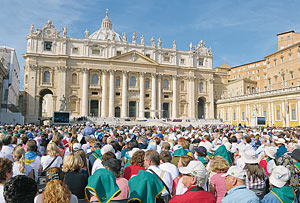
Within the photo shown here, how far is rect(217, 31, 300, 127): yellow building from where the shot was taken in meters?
39.5

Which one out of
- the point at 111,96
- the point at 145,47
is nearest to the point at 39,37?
the point at 111,96

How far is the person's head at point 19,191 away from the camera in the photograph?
2.77 meters

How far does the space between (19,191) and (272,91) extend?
152 feet

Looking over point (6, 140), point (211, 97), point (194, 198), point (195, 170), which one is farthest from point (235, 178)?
point (211, 97)

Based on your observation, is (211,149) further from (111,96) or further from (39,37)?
(39,37)

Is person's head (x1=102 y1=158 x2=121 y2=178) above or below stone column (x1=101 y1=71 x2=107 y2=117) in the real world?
below

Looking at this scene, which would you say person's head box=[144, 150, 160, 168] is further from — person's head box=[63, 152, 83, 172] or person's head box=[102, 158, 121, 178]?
person's head box=[63, 152, 83, 172]

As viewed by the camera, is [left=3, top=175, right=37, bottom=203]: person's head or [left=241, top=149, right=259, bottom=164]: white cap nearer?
[left=3, top=175, right=37, bottom=203]: person's head

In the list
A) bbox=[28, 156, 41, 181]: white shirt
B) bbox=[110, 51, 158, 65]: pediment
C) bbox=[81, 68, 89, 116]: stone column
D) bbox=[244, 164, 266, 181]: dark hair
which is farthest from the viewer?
bbox=[110, 51, 158, 65]: pediment

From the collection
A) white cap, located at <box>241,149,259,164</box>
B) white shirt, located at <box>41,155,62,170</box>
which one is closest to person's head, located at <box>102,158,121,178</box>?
white cap, located at <box>241,149,259,164</box>

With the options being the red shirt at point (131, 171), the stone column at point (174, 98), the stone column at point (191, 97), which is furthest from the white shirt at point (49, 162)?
the stone column at point (191, 97)

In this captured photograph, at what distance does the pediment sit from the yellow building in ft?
67.8

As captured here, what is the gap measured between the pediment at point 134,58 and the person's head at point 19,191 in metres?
52.0

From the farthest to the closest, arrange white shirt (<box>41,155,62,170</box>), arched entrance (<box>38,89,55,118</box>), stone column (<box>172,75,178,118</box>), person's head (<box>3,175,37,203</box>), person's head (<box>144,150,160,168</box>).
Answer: stone column (<box>172,75,178,118</box>)
arched entrance (<box>38,89,55,118</box>)
white shirt (<box>41,155,62,170</box>)
person's head (<box>144,150,160,168</box>)
person's head (<box>3,175,37,203</box>)
